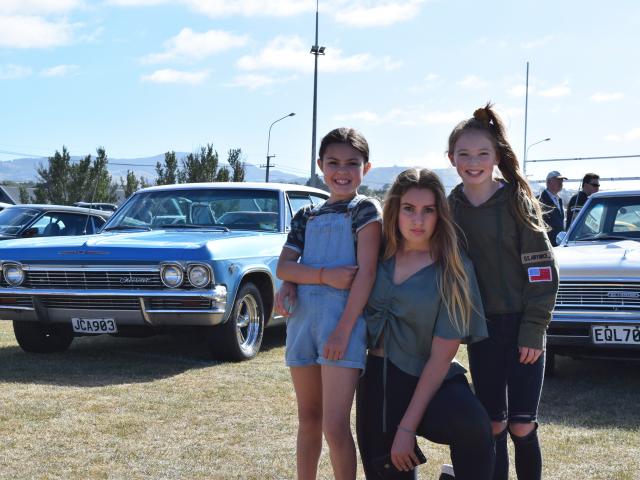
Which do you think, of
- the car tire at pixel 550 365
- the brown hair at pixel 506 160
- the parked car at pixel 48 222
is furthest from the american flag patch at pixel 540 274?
the parked car at pixel 48 222

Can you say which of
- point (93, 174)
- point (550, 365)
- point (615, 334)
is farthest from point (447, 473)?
point (93, 174)

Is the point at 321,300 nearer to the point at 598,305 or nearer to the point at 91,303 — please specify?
the point at 598,305

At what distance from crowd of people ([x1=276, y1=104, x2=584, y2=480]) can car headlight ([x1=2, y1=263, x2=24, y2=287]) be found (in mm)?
4547

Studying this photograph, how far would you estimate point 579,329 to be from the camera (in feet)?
21.3

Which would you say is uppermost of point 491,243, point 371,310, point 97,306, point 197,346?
point 491,243

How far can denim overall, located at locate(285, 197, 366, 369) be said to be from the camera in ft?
10.9

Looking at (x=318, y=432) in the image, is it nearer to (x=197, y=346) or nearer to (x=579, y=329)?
(x=579, y=329)

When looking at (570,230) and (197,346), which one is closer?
(570,230)

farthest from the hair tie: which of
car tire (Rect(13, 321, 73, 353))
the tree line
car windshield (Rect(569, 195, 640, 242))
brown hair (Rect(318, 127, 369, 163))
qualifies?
the tree line

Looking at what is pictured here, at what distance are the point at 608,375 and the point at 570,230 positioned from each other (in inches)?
52.6

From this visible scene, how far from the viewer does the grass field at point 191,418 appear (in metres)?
4.55

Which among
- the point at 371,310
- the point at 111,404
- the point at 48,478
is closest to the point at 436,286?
the point at 371,310

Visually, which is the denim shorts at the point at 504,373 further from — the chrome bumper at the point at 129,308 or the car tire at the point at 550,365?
the chrome bumper at the point at 129,308

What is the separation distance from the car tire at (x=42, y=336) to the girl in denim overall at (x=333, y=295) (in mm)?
4746
